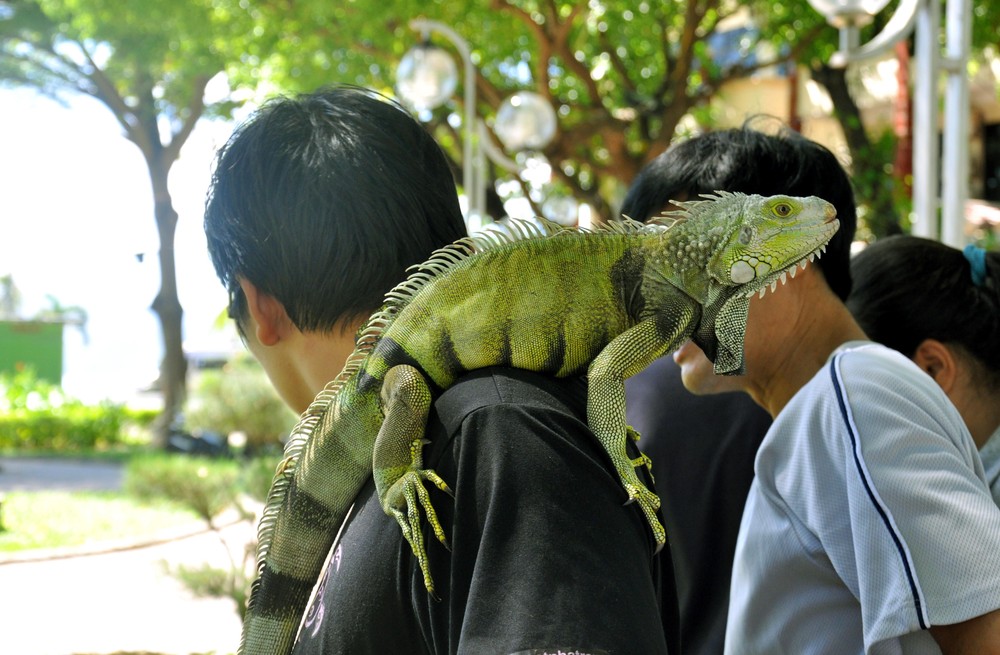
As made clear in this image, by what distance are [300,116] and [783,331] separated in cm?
114

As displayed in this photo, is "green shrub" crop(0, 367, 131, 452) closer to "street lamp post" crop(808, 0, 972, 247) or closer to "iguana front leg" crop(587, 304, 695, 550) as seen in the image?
"street lamp post" crop(808, 0, 972, 247)

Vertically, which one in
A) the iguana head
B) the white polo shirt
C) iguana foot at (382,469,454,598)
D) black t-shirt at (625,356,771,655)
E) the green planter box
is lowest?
the green planter box

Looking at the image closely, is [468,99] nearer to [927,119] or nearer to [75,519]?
[927,119]

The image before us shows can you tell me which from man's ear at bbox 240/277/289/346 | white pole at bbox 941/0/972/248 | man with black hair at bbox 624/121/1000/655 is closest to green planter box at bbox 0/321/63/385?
white pole at bbox 941/0/972/248

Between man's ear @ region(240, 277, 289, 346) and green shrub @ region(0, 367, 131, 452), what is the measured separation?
1931 centimetres

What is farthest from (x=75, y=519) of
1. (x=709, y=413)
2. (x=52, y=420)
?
(x=709, y=413)

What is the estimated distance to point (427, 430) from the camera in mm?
1402

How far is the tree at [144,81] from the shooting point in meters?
16.1

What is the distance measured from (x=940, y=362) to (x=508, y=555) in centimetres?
172

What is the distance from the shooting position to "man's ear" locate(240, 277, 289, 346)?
1677 mm

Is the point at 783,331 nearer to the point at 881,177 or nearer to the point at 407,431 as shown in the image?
the point at 407,431

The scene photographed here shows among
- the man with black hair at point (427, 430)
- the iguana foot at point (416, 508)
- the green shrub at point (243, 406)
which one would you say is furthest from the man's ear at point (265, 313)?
the green shrub at point (243, 406)

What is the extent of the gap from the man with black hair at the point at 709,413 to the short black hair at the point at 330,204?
0.85 meters

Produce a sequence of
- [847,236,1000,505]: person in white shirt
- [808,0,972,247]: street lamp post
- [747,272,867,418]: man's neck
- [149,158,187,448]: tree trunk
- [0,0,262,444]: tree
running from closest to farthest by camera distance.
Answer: [747,272,867,418]: man's neck < [847,236,1000,505]: person in white shirt < [808,0,972,247]: street lamp post < [0,0,262,444]: tree < [149,158,187,448]: tree trunk
